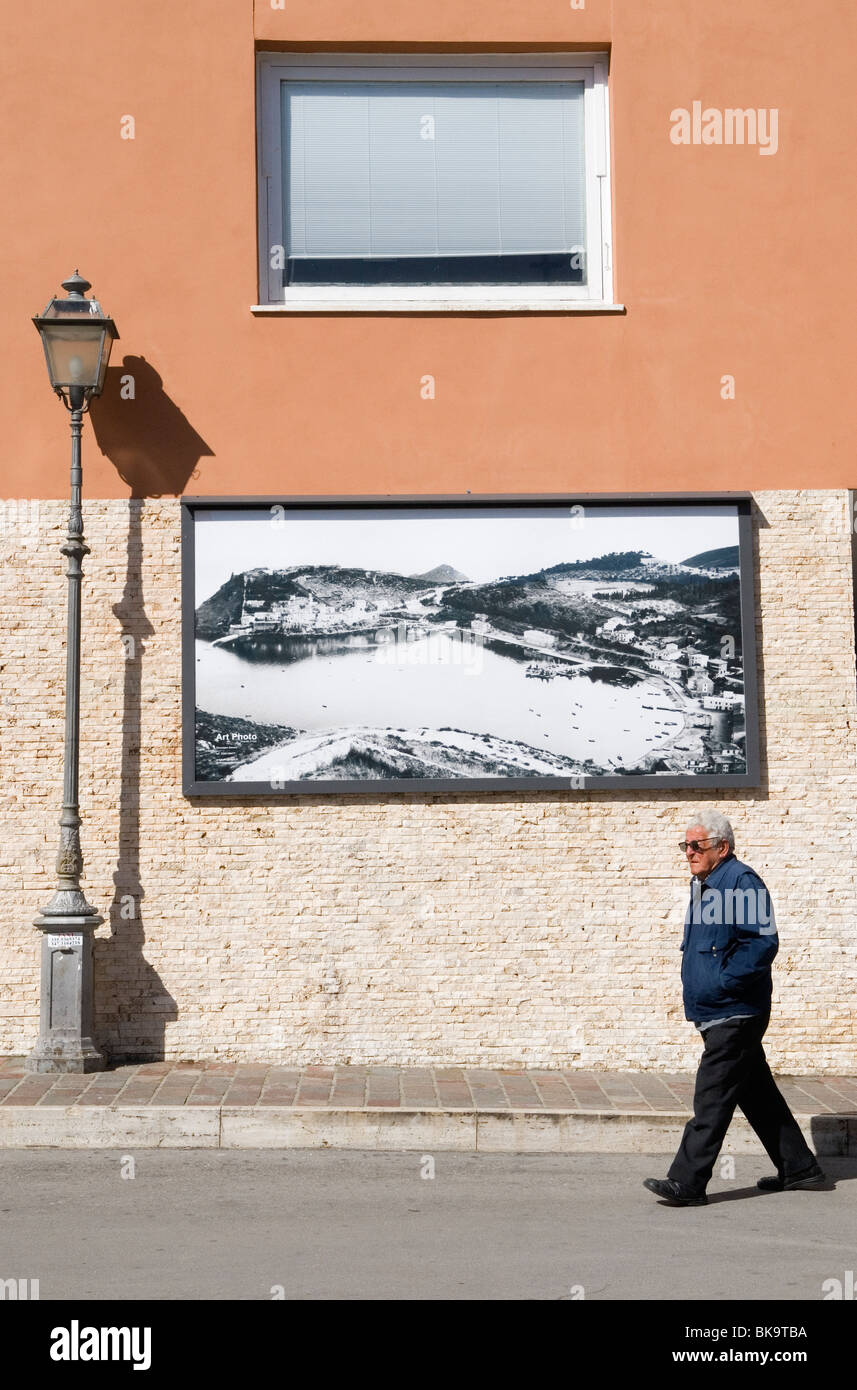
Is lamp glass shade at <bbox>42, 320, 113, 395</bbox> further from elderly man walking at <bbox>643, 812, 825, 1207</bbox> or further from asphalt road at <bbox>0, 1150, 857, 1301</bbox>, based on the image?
elderly man walking at <bbox>643, 812, 825, 1207</bbox>

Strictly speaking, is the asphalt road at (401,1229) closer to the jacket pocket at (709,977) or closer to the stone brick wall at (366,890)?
the jacket pocket at (709,977)

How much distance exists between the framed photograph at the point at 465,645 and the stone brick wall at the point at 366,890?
0.22 m

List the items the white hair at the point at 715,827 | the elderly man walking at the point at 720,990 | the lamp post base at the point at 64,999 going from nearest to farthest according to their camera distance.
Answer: the elderly man walking at the point at 720,990, the white hair at the point at 715,827, the lamp post base at the point at 64,999

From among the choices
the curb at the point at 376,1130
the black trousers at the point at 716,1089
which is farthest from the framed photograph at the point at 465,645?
the black trousers at the point at 716,1089

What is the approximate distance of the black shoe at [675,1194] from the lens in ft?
24.7

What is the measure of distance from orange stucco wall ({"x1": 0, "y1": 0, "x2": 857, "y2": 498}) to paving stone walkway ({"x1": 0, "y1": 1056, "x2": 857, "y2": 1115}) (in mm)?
3962

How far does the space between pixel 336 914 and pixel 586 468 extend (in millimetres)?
3541

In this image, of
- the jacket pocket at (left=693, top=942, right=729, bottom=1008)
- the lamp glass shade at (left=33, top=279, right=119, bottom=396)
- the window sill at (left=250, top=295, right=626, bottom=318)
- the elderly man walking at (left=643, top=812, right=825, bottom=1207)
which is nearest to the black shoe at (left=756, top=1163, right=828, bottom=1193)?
the elderly man walking at (left=643, top=812, right=825, bottom=1207)

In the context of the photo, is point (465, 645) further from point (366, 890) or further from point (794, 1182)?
point (794, 1182)

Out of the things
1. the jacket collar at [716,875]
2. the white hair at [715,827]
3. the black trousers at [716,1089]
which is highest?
the white hair at [715,827]

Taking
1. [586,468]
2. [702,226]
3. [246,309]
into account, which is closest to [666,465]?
[586,468]

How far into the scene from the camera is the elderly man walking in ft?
24.5

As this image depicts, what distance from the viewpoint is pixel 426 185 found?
1123 cm

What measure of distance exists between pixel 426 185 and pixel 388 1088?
6289 millimetres
